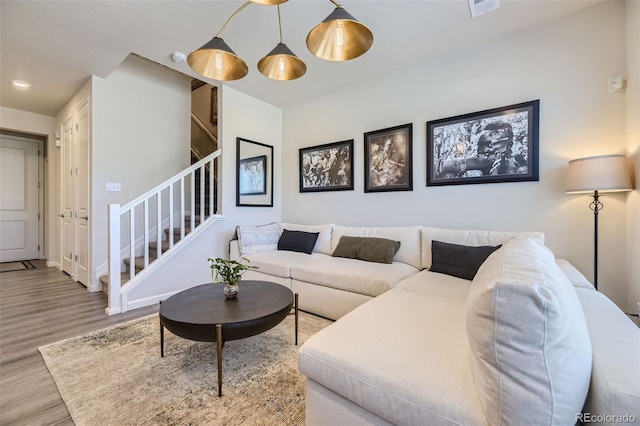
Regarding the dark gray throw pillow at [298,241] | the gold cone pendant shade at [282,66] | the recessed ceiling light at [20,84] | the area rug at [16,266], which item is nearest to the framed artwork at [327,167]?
the dark gray throw pillow at [298,241]

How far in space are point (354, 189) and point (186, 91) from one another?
10.5ft

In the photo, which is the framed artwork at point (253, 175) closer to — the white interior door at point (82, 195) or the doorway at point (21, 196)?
the white interior door at point (82, 195)

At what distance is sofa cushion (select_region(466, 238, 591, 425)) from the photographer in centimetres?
66

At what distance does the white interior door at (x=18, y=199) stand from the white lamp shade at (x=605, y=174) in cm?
835

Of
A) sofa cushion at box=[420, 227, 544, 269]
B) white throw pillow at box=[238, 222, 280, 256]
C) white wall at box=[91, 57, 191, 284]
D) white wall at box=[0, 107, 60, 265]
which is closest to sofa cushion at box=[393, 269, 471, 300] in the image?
sofa cushion at box=[420, 227, 544, 269]

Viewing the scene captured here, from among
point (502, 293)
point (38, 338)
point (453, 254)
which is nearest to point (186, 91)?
point (38, 338)

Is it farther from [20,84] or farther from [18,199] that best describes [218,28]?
[18,199]

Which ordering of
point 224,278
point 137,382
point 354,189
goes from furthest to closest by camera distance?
point 354,189, point 224,278, point 137,382

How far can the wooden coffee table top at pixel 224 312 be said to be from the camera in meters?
1.48

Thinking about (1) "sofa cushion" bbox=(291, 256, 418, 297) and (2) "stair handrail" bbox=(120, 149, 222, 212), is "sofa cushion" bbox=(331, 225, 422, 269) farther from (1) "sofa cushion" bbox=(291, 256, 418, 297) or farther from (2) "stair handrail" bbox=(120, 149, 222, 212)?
(2) "stair handrail" bbox=(120, 149, 222, 212)

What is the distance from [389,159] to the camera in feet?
10.6

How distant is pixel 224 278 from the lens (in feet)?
6.15

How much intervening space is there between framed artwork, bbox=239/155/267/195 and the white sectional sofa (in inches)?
112

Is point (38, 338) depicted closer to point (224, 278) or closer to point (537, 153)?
point (224, 278)
